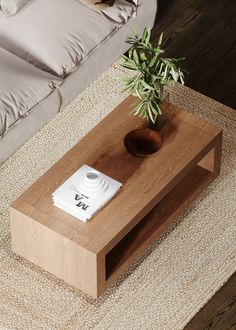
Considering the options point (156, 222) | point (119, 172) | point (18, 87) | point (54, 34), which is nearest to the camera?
point (119, 172)

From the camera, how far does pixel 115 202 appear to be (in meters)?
3.81

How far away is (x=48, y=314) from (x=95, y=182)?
0.58 m

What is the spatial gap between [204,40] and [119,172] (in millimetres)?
1491

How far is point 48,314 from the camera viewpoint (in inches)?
151

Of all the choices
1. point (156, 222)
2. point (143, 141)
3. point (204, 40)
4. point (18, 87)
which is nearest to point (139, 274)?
point (156, 222)

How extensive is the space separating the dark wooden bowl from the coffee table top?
3cm

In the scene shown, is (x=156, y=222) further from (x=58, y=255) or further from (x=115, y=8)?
(x=115, y=8)

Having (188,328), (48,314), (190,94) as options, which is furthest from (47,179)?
(190,94)

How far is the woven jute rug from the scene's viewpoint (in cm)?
382

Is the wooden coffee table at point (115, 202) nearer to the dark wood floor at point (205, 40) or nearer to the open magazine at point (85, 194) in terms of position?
the open magazine at point (85, 194)

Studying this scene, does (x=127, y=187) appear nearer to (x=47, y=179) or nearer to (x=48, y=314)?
(x=47, y=179)

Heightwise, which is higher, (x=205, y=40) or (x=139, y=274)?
(x=205, y=40)

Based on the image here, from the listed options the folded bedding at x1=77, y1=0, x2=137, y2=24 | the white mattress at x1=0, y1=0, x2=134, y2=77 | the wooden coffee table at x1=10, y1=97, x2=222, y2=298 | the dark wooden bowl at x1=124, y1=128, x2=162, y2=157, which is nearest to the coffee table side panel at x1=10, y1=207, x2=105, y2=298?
the wooden coffee table at x1=10, y1=97, x2=222, y2=298

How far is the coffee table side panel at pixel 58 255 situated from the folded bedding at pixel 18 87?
1.84 ft
